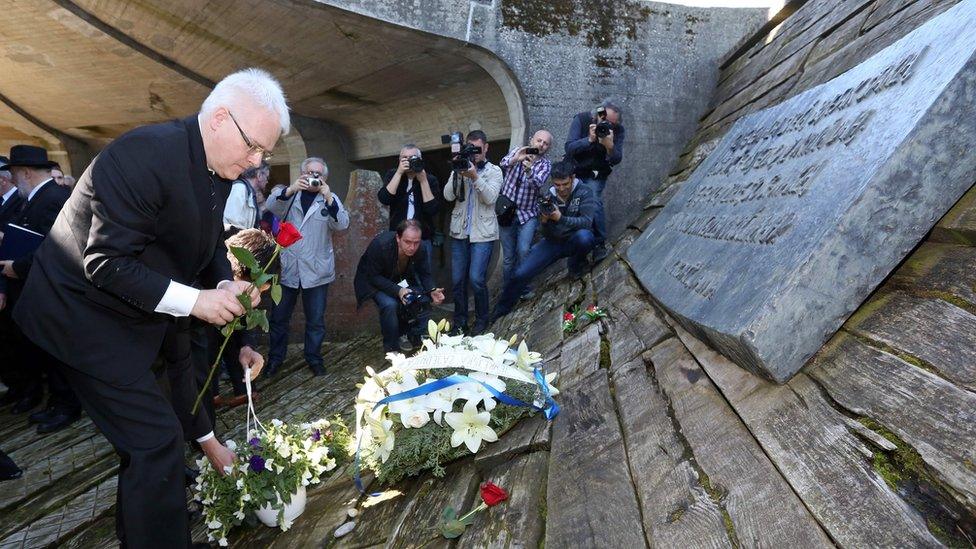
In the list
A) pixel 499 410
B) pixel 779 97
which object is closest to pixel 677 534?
pixel 499 410

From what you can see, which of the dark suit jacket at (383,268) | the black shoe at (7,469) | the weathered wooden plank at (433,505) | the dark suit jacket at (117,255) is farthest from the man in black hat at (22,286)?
the weathered wooden plank at (433,505)

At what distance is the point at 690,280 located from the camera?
2758 millimetres

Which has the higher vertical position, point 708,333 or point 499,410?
point 708,333

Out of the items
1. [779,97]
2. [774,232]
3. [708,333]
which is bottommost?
[708,333]

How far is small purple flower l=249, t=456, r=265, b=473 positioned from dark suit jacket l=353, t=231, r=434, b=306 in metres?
2.96

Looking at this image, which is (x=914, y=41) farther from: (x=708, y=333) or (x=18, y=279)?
(x=18, y=279)

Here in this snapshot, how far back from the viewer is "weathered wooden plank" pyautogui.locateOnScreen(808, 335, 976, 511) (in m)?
1.25

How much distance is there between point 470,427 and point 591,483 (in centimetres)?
60

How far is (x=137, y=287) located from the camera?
207 cm

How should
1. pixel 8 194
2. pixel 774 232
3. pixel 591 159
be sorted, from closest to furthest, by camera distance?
pixel 774 232
pixel 8 194
pixel 591 159

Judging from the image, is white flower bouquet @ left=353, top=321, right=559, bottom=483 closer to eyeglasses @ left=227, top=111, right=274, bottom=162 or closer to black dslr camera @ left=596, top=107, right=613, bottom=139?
eyeglasses @ left=227, top=111, right=274, bottom=162

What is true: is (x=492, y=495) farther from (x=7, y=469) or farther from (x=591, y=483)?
(x=7, y=469)

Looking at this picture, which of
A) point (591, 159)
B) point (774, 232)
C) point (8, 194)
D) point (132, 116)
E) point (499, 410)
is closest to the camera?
point (774, 232)

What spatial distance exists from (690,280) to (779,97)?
2.24m
